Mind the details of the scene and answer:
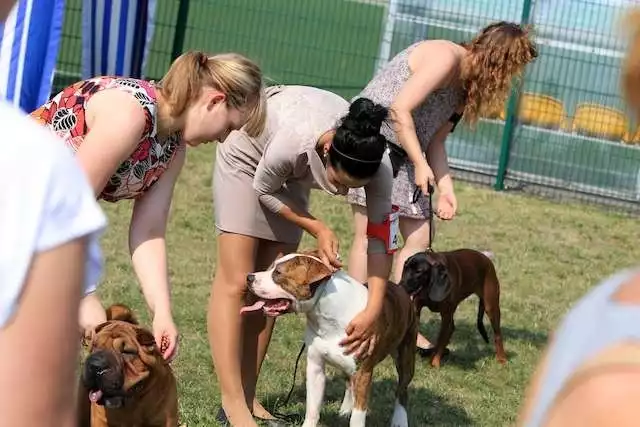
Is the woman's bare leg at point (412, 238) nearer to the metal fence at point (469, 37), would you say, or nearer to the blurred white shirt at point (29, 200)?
the blurred white shirt at point (29, 200)

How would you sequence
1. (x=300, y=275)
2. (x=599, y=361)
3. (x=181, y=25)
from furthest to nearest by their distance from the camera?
(x=181, y=25), (x=300, y=275), (x=599, y=361)

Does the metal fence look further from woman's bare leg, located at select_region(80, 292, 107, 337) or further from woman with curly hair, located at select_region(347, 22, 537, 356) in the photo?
woman's bare leg, located at select_region(80, 292, 107, 337)

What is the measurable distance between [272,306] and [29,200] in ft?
12.5

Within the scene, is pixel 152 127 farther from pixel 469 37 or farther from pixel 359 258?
pixel 469 37

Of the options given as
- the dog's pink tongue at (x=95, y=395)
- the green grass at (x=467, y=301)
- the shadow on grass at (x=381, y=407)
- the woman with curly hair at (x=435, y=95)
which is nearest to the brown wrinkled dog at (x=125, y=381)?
the dog's pink tongue at (x=95, y=395)

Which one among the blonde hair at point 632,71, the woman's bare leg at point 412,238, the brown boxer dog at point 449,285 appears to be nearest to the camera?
the blonde hair at point 632,71

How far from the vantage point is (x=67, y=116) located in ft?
11.7

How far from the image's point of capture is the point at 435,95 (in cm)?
591

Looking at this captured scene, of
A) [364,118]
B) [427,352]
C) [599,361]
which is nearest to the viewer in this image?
[599,361]

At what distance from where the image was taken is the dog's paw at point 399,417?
5.39 metres

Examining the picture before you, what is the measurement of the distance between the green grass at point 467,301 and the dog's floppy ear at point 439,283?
42 centimetres

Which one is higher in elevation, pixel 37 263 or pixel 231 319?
pixel 37 263

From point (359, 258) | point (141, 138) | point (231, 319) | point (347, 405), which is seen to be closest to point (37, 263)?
point (141, 138)

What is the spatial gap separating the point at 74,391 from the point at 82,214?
24 centimetres
